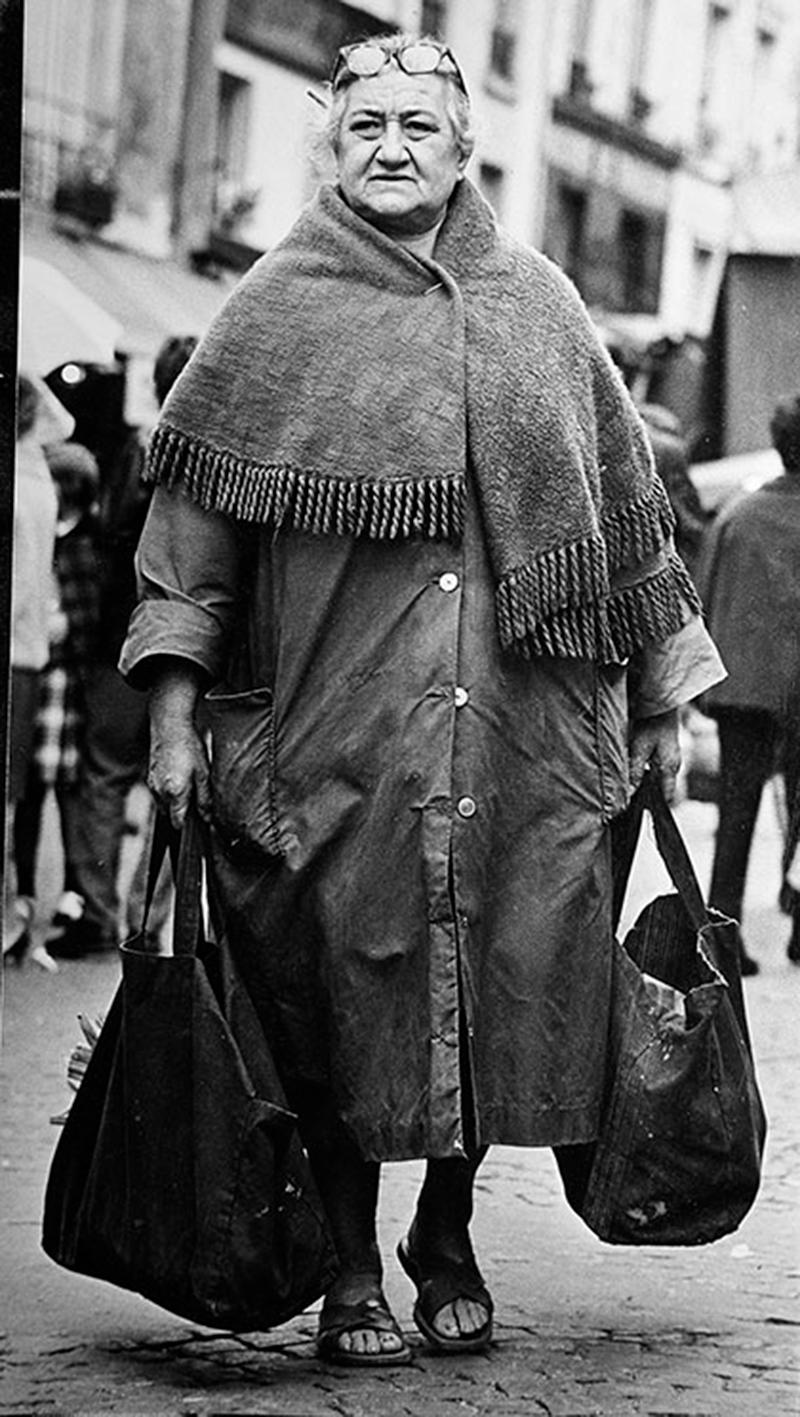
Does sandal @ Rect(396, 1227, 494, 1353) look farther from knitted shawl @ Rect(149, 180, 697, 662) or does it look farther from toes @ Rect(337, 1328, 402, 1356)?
knitted shawl @ Rect(149, 180, 697, 662)

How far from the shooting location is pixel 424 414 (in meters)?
4.39

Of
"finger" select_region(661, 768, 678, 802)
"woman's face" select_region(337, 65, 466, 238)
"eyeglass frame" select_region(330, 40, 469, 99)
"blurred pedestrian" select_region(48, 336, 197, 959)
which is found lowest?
"blurred pedestrian" select_region(48, 336, 197, 959)

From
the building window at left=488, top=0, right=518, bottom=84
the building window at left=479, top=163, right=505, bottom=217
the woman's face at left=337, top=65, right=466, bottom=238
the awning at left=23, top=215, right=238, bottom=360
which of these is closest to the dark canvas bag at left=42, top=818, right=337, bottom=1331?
the woman's face at left=337, top=65, right=466, bottom=238

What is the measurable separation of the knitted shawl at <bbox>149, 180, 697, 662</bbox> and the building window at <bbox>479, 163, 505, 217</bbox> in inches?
82.8

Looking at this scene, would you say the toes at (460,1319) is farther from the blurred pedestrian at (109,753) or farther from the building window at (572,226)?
the building window at (572,226)

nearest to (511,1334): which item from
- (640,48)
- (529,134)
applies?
(640,48)

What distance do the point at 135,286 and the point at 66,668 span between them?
12.2ft

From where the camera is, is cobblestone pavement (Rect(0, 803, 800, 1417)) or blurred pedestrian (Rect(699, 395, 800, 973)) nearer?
cobblestone pavement (Rect(0, 803, 800, 1417))

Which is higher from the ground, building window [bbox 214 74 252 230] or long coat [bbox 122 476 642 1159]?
building window [bbox 214 74 252 230]

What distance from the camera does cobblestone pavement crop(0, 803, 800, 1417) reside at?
420 centimetres

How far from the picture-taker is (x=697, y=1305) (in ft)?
15.9

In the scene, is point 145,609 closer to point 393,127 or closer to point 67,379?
point 393,127

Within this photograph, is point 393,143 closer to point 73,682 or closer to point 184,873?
point 184,873

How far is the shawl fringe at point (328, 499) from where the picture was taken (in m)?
4.35
